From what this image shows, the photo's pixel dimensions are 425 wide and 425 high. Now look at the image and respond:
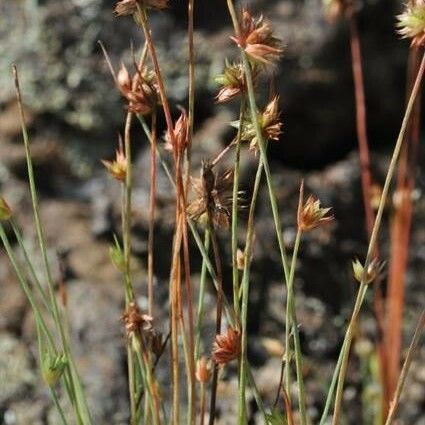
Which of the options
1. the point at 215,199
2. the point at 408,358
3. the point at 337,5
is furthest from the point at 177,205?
the point at 337,5

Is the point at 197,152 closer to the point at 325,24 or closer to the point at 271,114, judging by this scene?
the point at 325,24

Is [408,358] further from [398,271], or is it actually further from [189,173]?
[398,271]

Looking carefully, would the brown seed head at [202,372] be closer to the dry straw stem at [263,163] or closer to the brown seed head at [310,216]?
the dry straw stem at [263,163]

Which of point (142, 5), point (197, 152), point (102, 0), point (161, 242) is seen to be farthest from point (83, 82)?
point (142, 5)

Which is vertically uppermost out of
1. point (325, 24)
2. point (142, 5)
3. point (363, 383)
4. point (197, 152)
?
point (142, 5)

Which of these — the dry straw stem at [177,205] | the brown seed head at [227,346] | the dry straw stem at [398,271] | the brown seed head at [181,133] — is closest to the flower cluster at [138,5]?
the dry straw stem at [177,205]

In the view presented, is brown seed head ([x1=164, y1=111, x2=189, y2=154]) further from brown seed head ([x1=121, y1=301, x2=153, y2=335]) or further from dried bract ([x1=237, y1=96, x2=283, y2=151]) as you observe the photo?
brown seed head ([x1=121, y1=301, x2=153, y2=335])
